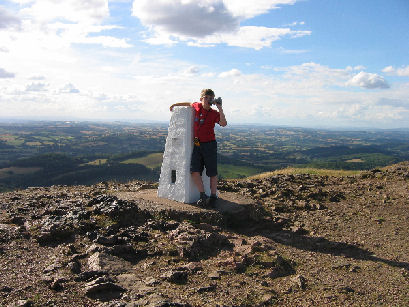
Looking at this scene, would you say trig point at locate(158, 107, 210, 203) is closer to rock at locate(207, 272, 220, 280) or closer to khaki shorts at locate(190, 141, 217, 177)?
khaki shorts at locate(190, 141, 217, 177)

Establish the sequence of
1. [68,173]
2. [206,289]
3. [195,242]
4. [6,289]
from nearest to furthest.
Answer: [6,289] → [206,289] → [195,242] → [68,173]

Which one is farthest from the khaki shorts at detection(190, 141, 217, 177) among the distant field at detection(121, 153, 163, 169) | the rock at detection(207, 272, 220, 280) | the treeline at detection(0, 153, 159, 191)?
the distant field at detection(121, 153, 163, 169)

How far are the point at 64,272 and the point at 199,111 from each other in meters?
5.37

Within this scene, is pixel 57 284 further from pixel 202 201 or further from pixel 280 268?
pixel 202 201

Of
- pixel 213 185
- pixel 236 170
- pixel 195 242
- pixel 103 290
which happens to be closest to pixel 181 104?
pixel 213 185

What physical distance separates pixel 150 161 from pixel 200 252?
317 ft

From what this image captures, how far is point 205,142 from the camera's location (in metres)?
8.80

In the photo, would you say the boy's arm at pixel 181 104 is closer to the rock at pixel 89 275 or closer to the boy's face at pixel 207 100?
the boy's face at pixel 207 100

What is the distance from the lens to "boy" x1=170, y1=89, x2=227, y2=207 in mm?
8609

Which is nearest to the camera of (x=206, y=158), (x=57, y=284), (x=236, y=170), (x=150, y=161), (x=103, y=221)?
(x=57, y=284)

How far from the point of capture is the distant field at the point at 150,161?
95.8m

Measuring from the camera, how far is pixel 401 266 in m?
6.29

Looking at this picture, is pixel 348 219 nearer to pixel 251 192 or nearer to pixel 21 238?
pixel 251 192

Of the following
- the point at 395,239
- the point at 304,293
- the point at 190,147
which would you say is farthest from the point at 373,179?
the point at 304,293
